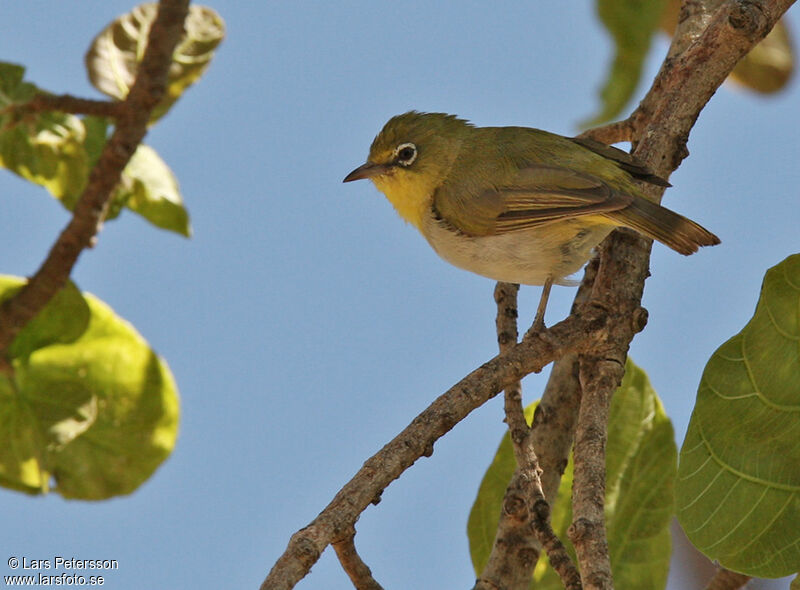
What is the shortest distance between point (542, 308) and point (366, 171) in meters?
1.52

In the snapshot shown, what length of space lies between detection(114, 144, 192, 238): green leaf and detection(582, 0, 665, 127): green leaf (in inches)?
57.3

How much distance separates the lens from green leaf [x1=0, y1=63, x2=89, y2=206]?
10.9 ft

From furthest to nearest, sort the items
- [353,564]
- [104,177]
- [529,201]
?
1. [529,201]
2. [104,177]
3. [353,564]

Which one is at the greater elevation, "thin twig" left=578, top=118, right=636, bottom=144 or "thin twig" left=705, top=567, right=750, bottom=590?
"thin twig" left=578, top=118, right=636, bottom=144

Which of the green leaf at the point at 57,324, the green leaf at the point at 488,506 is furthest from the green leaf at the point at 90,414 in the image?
the green leaf at the point at 488,506

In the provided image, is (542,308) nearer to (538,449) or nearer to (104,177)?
(538,449)

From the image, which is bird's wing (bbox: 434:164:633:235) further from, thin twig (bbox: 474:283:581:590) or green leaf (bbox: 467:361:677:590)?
thin twig (bbox: 474:283:581:590)

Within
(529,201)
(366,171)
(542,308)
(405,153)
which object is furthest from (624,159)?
(366,171)

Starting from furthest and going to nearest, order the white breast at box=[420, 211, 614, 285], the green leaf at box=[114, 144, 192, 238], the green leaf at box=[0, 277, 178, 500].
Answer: the white breast at box=[420, 211, 614, 285] → the green leaf at box=[114, 144, 192, 238] → the green leaf at box=[0, 277, 178, 500]

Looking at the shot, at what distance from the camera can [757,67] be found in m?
4.68

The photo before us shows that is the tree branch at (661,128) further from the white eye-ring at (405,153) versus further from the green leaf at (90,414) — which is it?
the green leaf at (90,414)

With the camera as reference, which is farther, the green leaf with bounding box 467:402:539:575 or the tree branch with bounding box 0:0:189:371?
the green leaf with bounding box 467:402:539:575

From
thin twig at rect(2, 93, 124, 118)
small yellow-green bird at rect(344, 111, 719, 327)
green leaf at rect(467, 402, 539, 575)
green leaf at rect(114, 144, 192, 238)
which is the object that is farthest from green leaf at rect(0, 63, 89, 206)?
green leaf at rect(467, 402, 539, 575)

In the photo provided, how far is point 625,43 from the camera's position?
294 centimetres
